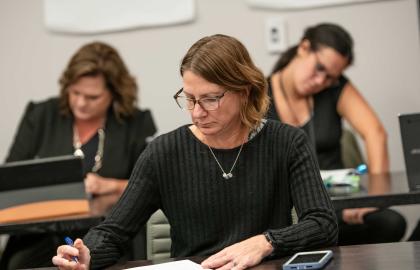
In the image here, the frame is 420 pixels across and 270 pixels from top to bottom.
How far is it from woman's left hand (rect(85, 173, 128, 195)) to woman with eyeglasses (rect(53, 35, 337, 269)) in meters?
1.35

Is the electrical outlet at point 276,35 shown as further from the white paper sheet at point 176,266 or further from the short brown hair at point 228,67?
the white paper sheet at point 176,266

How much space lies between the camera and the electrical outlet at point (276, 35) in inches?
170

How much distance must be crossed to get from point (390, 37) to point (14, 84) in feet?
7.40

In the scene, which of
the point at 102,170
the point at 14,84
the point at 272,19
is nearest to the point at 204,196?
the point at 102,170

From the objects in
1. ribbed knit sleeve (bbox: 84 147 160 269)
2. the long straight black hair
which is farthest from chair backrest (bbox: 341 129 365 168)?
ribbed knit sleeve (bbox: 84 147 160 269)

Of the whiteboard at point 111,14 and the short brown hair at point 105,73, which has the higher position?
the whiteboard at point 111,14

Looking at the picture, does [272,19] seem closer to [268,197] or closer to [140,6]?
[140,6]

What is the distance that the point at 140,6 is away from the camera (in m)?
4.48

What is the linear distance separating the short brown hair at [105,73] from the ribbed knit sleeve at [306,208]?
181cm

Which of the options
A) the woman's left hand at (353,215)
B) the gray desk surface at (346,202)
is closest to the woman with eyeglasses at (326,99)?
the woman's left hand at (353,215)

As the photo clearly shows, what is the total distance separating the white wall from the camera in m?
4.23

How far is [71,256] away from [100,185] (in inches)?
66.5

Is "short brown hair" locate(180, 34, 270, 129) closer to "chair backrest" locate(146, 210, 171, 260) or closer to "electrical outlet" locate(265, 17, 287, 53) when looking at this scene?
"chair backrest" locate(146, 210, 171, 260)

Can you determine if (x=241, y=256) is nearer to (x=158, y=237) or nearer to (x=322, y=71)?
(x=158, y=237)
